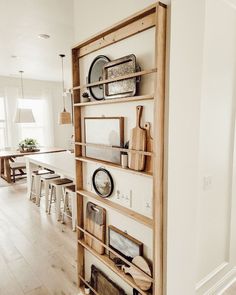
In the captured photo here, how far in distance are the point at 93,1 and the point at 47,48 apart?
2620 millimetres

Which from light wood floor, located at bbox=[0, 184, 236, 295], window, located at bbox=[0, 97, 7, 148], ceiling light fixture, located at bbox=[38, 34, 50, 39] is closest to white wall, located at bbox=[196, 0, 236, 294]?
light wood floor, located at bbox=[0, 184, 236, 295]

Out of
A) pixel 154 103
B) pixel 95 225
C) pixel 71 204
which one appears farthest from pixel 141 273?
pixel 71 204

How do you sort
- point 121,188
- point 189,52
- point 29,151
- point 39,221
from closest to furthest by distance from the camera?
1. point 189,52
2. point 121,188
3. point 39,221
4. point 29,151

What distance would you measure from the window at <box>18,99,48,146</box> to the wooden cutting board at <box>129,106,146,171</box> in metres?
6.44

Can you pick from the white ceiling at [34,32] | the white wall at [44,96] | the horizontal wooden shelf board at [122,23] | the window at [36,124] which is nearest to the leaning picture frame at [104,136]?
the horizontal wooden shelf board at [122,23]

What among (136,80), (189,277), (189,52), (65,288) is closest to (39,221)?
(65,288)

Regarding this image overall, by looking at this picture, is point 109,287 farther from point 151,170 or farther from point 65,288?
point 151,170

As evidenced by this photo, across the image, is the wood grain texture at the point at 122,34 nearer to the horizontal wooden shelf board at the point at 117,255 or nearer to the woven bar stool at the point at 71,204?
the horizontal wooden shelf board at the point at 117,255

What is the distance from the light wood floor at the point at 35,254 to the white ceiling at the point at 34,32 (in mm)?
2808

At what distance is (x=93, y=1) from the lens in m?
1.68

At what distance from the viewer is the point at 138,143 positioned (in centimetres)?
139

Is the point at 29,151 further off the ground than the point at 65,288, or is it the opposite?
the point at 29,151

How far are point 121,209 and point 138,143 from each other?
0.49 meters

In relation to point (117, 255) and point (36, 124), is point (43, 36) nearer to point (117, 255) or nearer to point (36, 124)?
point (117, 255)
